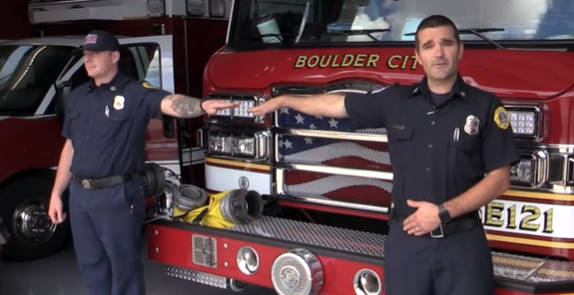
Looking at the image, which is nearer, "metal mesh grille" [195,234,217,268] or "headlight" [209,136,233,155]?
"metal mesh grille" [195,234,217,268]

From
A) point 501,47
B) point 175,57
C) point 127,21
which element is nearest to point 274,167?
point 501,47

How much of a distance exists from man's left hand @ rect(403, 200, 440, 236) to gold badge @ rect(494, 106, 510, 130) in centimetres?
36

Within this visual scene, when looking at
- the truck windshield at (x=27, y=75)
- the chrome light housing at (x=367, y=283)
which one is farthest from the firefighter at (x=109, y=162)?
the truck windshield at (x=27, y=75)

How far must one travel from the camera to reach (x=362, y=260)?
10.3 feet

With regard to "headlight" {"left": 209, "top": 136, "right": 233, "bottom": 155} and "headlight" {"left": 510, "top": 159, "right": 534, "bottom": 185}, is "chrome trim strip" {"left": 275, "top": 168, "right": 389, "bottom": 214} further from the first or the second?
"headlight" {"left": 510, "top": 159, "right": 534, "bottom": 185}

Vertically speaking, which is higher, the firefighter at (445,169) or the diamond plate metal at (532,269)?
the firefighter at (445,169)

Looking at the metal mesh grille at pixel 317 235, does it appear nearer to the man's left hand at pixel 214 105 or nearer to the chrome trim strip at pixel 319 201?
the chrome trim strip at pixel 319 201

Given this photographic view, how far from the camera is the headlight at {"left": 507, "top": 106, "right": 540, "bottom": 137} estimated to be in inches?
119

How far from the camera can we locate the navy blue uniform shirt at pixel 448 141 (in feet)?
8.32

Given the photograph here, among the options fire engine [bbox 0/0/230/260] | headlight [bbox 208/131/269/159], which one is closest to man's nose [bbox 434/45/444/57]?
headlight [bbox 208/131/269/159]

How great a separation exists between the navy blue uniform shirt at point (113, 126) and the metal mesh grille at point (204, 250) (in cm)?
49

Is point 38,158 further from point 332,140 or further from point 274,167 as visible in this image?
point 332,140

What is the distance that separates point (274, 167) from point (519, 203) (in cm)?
132

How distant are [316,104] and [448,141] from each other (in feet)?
2.12
